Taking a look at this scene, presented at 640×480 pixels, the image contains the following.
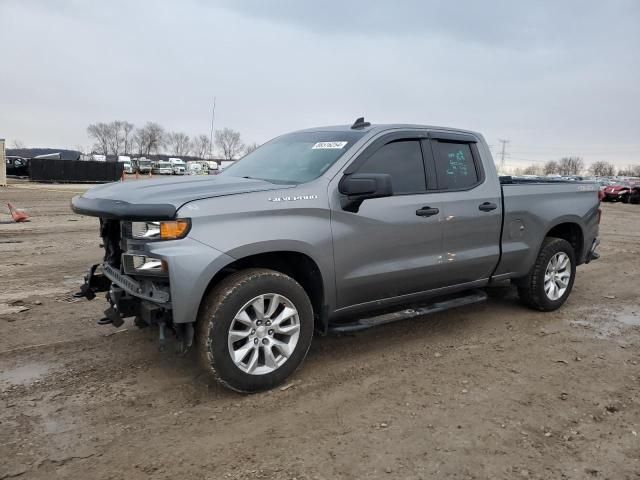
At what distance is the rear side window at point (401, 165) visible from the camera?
4246 mm

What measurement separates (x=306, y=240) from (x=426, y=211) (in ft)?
4.14

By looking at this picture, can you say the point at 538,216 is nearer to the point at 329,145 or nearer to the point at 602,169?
the point at 329,145

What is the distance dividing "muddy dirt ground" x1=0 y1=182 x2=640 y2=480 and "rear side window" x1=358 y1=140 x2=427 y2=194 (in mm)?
1437

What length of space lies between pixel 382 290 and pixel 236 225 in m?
1.43

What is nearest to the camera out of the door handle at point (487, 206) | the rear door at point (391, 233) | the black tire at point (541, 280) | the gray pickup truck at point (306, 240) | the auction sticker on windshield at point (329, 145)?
the gray pickup truck at point (306, 240)

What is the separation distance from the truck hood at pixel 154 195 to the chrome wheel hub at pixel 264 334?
79 cm

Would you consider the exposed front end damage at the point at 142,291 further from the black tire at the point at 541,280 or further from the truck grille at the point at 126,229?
the black tire at the point at 541,280

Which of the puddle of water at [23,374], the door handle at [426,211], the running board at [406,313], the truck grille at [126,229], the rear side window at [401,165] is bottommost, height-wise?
the puddle of water at [23,374]

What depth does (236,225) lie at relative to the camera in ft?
11.1

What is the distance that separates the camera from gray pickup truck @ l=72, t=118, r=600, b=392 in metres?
3.30

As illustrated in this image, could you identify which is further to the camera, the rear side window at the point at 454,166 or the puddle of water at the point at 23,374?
the rear side window at the point at 454,166

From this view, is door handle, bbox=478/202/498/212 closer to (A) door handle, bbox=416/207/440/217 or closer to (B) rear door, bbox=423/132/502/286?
(B) rear door, bbox=423/132/502/286

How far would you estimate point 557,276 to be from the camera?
578 cm

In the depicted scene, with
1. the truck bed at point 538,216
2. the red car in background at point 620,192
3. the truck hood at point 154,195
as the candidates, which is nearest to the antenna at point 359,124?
the truck hood at point 154,195
